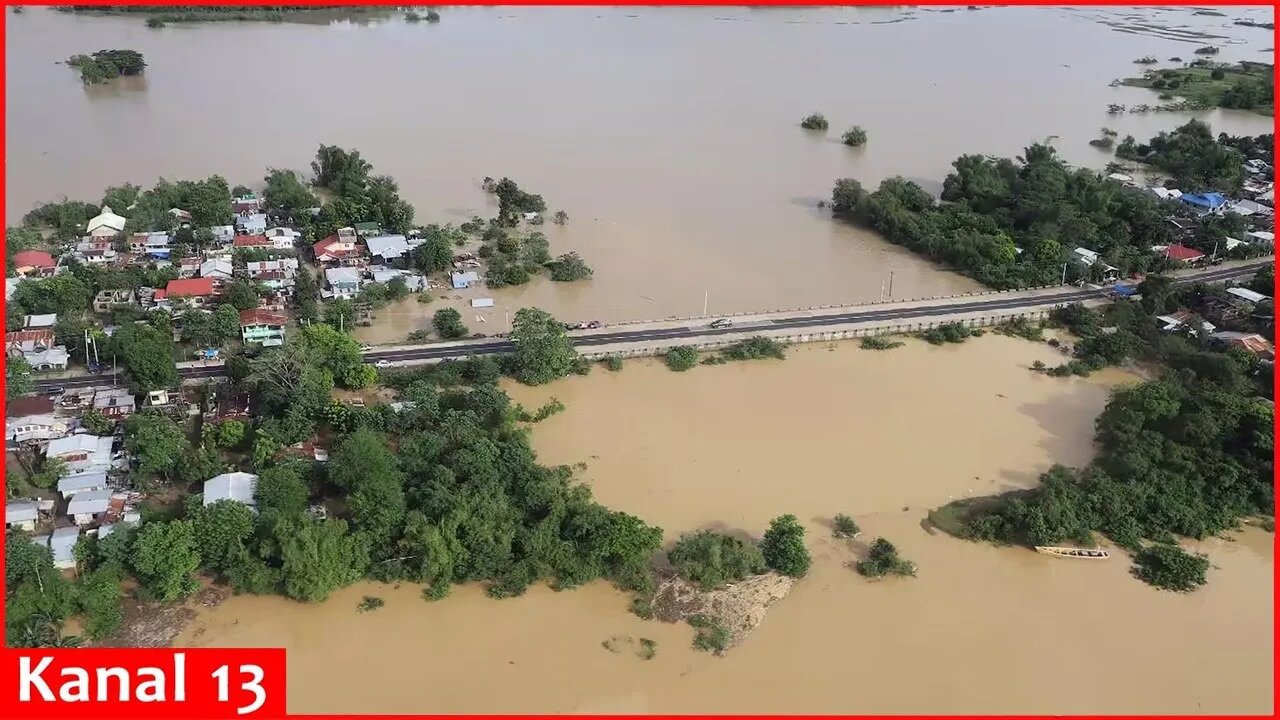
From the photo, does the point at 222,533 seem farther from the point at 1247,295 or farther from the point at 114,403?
the point at 1247,295

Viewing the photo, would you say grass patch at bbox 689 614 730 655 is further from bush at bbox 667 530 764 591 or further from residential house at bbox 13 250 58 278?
residential house at bbox 13 250 58 278

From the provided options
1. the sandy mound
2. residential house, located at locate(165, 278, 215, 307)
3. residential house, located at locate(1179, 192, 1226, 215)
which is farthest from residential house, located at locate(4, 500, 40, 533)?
residential house, located at locate(1179, 192, 1226, 215)

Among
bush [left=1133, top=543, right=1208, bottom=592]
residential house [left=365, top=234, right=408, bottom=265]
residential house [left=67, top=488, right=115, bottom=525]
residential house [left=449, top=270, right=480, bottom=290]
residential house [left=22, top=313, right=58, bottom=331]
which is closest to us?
residential house [left=67, top=488, right=115, bottom=525]

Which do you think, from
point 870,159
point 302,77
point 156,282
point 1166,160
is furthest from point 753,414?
point 302,77

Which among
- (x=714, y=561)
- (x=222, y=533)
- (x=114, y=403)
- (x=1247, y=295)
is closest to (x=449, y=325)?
(x=114, y=403)

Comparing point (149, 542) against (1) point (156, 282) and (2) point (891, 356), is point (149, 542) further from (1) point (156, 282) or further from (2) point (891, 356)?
(2) point (891, 356)

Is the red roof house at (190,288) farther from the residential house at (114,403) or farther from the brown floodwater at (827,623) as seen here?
the brown floodwater at (827,623)
